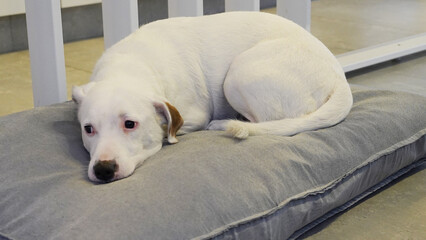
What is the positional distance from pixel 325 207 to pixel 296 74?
535 mm

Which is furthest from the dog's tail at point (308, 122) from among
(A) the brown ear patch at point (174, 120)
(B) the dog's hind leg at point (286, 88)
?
(A) the brown ear patch at point (174, 120)

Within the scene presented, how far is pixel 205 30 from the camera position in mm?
2631

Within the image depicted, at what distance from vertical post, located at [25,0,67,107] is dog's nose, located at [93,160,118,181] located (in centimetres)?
108

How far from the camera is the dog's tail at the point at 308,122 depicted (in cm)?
221

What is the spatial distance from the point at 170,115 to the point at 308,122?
0.52 metres

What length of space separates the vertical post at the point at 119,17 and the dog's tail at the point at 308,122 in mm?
1037

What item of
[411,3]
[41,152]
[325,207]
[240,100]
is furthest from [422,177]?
[411,3]

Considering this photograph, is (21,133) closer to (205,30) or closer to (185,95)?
(185,95)

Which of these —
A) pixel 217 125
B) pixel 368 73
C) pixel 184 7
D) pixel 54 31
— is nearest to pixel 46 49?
pixel 54 31

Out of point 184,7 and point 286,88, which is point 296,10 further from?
point 286,88

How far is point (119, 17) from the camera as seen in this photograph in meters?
3.06

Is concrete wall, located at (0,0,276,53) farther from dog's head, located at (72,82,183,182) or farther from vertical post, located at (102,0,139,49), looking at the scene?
dog's head, located at (72,82,183,182)

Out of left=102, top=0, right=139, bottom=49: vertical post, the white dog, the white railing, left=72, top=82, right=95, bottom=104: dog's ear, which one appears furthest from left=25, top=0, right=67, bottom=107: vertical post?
left=72, top=82, right=95, bottom=104: dog's ear

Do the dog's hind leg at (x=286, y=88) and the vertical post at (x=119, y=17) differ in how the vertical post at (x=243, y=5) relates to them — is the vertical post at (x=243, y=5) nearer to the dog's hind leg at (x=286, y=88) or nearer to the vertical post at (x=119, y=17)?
the vertical post at (x=119, y=17)
